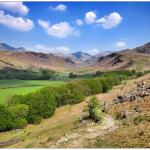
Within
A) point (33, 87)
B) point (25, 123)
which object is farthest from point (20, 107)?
point (33, 87)

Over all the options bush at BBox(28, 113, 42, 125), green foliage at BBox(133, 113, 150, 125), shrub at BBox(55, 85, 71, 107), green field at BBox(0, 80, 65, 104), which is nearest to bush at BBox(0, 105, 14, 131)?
green field at BBox(0, 80, 65, 104)

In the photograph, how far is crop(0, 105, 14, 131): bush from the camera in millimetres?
59319

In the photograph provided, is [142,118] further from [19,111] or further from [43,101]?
[43,101]

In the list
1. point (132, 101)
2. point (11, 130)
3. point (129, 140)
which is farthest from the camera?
point (11, 130)

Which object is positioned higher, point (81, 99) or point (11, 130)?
point (81, 99)

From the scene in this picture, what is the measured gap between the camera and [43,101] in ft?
224

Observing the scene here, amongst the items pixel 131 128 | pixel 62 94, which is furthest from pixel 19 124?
pixel 131 128

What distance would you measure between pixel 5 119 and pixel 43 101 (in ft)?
35.0

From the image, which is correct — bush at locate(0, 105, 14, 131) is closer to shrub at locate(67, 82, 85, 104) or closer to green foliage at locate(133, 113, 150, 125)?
shrub at locate(67, 82, 85, 104)

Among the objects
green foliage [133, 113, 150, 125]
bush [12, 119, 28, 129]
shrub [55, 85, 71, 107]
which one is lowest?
bush [12, 119, 28, 129]

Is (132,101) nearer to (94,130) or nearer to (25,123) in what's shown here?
(94,130)

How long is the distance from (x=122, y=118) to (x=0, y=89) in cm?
1982

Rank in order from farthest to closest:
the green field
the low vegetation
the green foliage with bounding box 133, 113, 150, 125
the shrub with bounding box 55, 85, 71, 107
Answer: the shrub with bounding box 55, 85, 71, 107
the green field
the green foliage with bounding box 133, 113, 150, 125
the low vegetation

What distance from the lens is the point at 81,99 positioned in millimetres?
72250
